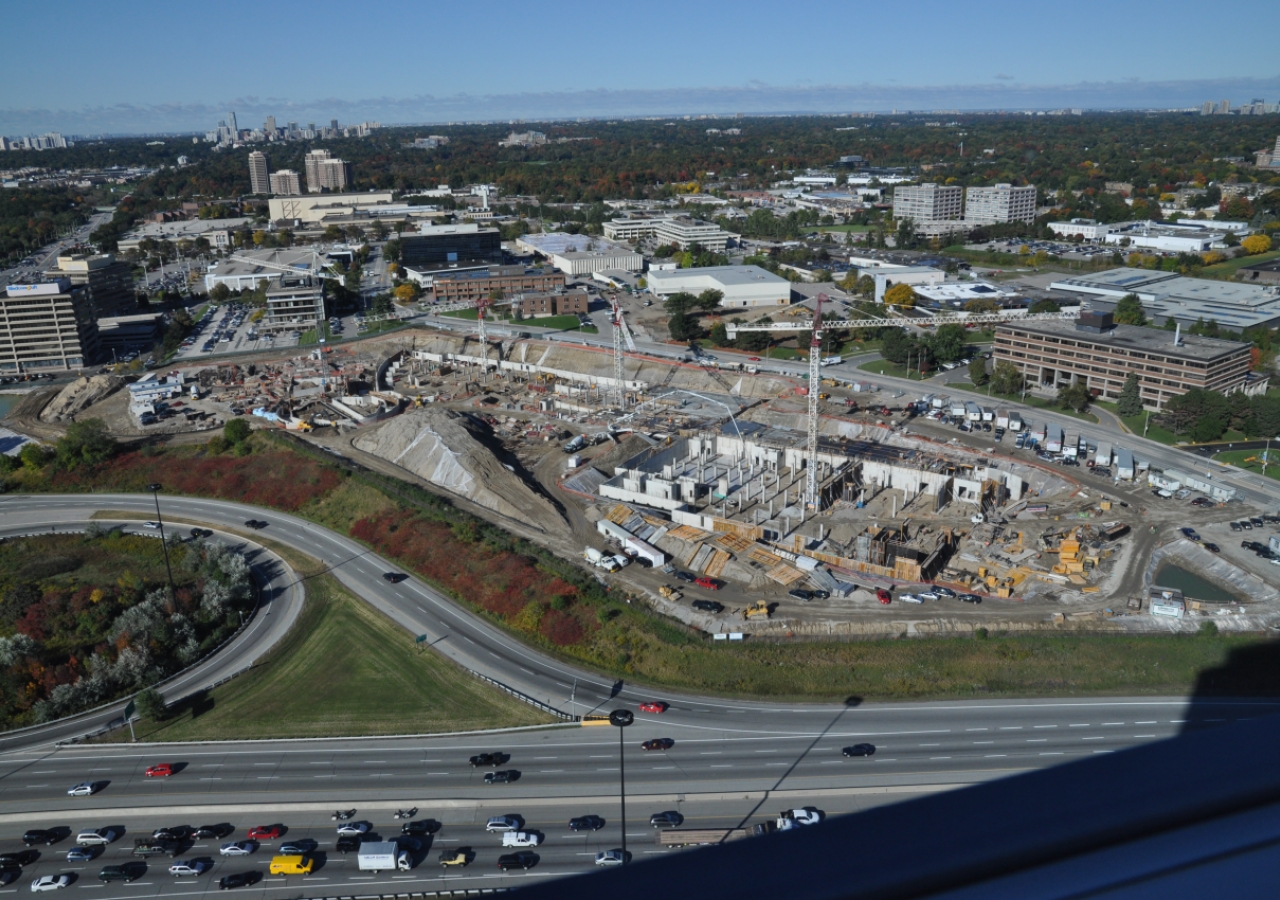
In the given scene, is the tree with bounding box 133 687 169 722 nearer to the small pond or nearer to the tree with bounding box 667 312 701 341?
the small pond

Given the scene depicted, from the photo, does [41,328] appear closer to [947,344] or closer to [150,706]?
[150,706]

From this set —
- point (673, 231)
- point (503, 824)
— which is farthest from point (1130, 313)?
point (503, 824)

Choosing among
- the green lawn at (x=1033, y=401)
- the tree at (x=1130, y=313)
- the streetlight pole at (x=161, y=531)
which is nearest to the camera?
the streetlight pole at (x=161, y=531)

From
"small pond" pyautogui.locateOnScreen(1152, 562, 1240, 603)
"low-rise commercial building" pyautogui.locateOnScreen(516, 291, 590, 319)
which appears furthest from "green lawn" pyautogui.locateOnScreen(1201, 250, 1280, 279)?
"small pond" pyautogui.locateOnScreen(1152, 562, 1240, 603)

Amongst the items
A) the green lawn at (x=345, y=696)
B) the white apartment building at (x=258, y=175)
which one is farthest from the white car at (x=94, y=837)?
the white apartment building at (x=258, y=175)

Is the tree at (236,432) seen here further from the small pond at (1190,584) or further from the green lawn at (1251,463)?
the green lawn at (1251,463)

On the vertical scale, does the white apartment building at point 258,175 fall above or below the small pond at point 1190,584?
above
